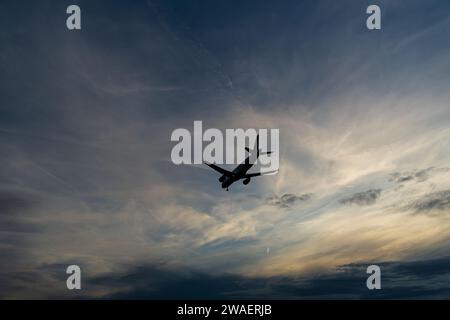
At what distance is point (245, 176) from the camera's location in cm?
6969
